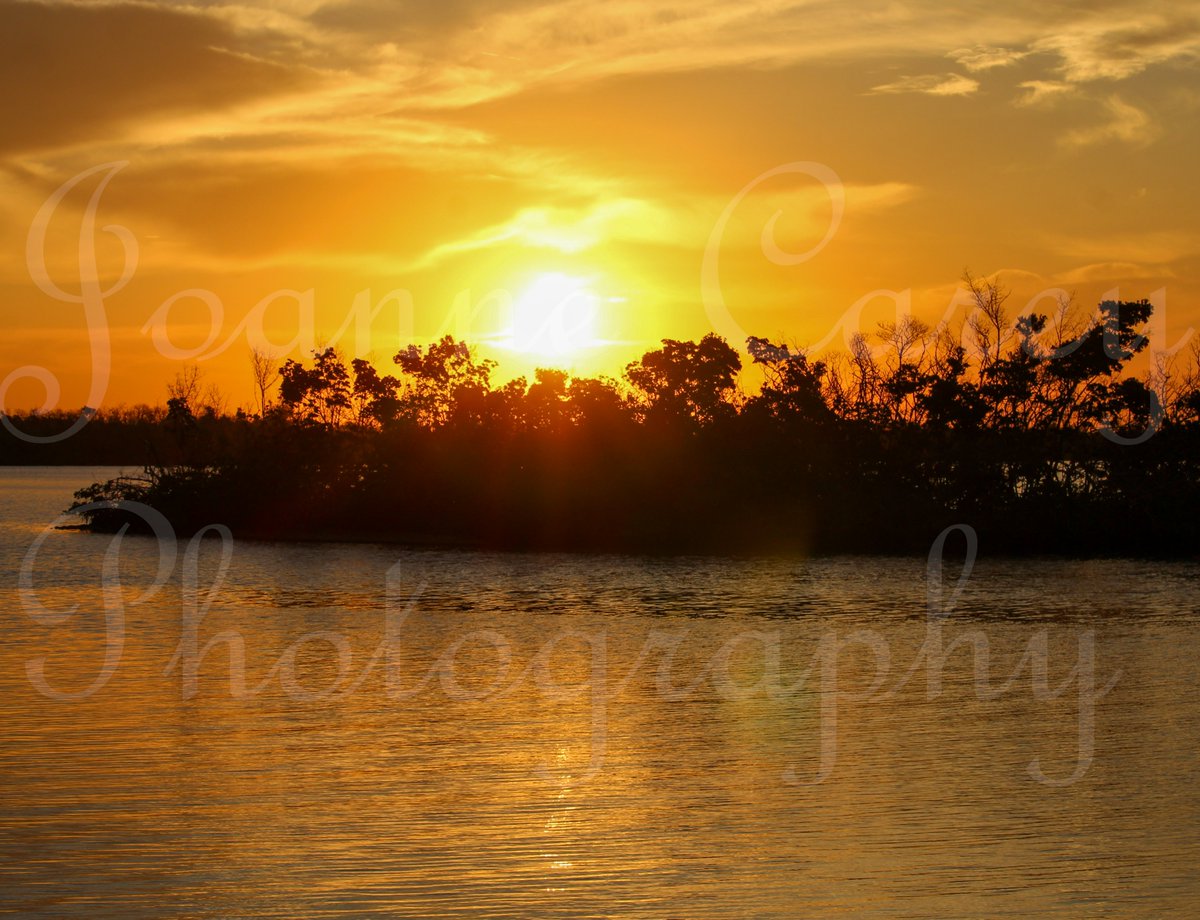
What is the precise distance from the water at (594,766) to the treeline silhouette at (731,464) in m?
28.6

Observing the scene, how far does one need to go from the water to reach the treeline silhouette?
2860cm

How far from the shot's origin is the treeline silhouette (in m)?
58.0

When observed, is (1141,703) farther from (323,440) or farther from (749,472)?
(323,440)

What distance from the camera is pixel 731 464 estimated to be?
202ft

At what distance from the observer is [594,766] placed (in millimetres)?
14047

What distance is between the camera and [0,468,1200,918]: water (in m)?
9.78

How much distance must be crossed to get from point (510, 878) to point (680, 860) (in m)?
1.50

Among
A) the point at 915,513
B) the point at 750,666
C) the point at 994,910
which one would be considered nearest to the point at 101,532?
the point at 915,513

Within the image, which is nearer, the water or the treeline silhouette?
the water

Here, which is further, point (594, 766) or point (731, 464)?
point (731, 464)

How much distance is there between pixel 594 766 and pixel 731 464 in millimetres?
48100

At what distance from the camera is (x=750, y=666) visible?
72.4 ft

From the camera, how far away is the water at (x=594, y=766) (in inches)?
385

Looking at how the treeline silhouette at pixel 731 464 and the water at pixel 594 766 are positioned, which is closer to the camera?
the water at pixel 594 766
